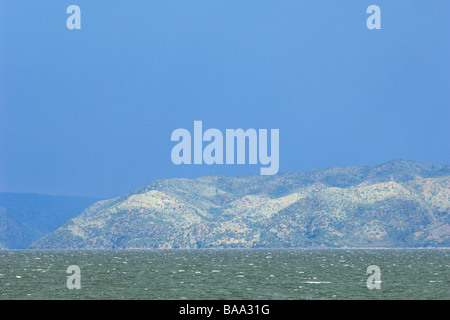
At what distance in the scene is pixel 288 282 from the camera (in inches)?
4995
